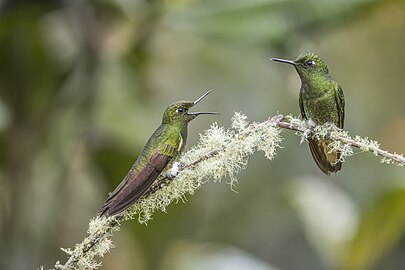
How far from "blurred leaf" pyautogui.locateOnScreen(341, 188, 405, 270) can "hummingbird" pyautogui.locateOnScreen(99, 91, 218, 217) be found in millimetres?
1559

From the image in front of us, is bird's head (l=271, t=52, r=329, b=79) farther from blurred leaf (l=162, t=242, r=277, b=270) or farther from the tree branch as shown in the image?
blurred leaf (l=162, t=242, r=277, b=270)

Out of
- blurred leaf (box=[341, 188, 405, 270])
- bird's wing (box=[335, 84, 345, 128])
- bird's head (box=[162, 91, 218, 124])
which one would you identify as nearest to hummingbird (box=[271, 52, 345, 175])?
bird's wing (box=[335, 84, 345, 128])

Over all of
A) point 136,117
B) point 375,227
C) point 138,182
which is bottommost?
point 138,182

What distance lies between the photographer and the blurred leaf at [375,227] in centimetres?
233

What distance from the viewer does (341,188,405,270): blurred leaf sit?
7.65 ft

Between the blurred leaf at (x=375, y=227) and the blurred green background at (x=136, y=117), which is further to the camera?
the blurred green background at (x=136, y=117)

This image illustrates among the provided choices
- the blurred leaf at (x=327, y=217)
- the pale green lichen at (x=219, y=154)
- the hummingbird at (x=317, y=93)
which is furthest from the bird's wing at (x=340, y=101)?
the blurred leaf at (x=327, y=217)

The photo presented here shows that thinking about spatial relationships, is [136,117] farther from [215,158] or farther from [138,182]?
[138,182]

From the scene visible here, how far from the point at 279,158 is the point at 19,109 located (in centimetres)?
219

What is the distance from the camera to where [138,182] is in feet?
2.49

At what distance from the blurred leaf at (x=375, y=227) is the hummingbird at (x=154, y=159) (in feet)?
5.12

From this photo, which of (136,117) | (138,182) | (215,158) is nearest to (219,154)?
(215,158)

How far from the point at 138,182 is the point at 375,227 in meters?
1.74

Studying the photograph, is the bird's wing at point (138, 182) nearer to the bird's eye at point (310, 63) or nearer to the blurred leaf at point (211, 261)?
the bird's eye at point (310, 63)
